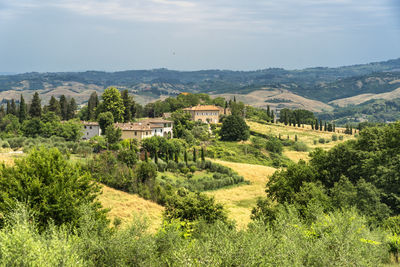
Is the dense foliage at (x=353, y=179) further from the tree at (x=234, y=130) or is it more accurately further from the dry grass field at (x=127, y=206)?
the tree at (x=234, y=130)

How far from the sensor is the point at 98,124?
7556cm

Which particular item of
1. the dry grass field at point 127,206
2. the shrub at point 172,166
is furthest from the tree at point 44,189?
the shrub at point 172,166

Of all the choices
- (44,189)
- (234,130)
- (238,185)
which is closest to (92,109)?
(234,130)

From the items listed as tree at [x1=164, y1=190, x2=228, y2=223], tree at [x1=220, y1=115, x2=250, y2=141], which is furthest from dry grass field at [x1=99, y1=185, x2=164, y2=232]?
tree at [x1=220, y1=115, x2=250, y2=141]

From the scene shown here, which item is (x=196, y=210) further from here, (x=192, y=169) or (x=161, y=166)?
(x=192, y=169)

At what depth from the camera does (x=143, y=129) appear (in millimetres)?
73250

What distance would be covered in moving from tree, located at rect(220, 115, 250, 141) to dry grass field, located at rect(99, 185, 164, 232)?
53879mm

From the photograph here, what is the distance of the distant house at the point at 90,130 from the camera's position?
249 ft

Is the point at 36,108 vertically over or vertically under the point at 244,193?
over

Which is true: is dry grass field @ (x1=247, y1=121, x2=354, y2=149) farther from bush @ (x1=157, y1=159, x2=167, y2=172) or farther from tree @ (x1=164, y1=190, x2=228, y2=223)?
tree @ (x1=164, y1=190, x2=228, y2=223)

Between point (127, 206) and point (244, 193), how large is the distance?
22.8m

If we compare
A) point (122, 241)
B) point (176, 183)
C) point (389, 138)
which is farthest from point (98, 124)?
point (122, 241)

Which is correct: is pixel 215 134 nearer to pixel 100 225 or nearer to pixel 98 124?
pixel 98 124

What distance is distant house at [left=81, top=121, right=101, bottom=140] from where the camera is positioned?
7594cm
